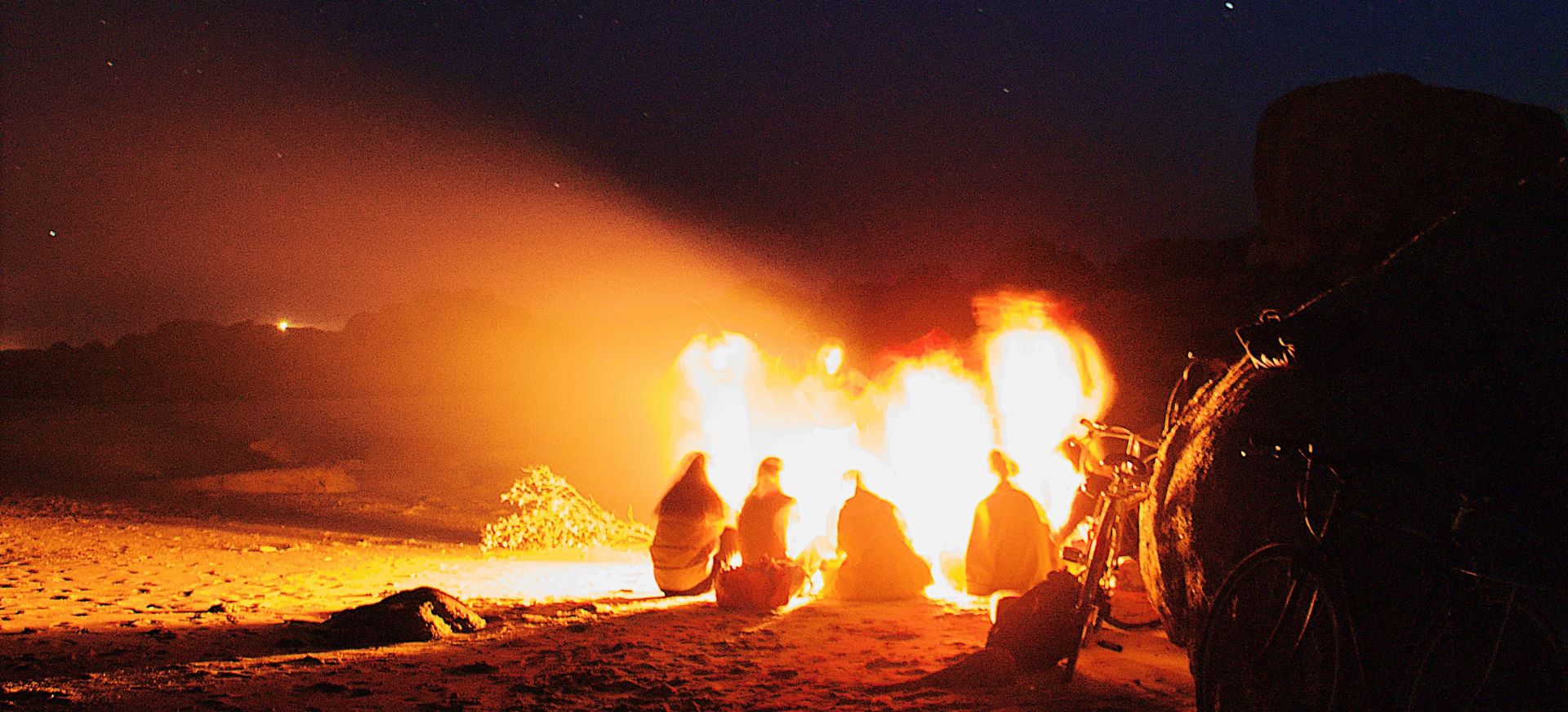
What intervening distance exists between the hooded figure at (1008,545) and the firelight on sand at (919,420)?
1190mm

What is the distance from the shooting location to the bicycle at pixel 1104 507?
6020mm

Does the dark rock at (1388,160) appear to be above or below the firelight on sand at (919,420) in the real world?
above

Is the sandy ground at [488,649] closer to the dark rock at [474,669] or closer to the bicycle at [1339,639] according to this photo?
the dark rock at [474,669]

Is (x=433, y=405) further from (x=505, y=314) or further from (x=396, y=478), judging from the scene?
(x=505, y=314)

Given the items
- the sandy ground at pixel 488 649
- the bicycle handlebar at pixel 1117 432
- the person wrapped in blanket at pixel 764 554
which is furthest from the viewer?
the person wrapped in blanket at pixel 764 554

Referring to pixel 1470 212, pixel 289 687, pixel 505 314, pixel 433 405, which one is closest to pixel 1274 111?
pixel 1470 212

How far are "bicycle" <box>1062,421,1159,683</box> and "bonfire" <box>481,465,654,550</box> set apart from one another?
27.5 ft

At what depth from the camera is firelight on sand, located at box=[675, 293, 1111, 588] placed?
13.5 m

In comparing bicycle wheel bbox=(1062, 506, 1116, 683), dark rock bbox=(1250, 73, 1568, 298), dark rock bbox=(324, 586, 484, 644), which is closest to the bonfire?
dark rock bbox=(324, 586, 484, 644)

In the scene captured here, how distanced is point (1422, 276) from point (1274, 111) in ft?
73.7

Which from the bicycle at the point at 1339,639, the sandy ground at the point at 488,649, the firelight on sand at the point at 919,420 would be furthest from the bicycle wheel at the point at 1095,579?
the firelight on sand at the point at 919,420

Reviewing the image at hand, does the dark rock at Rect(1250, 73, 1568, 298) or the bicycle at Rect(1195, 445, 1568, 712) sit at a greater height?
the dark rock at Rect(1250, 73, 1568, 298)

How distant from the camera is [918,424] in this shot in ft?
54.6

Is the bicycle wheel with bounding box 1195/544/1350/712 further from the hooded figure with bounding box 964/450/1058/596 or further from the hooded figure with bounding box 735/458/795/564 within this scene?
the hooded figure with bounding box 735/458/795/564
